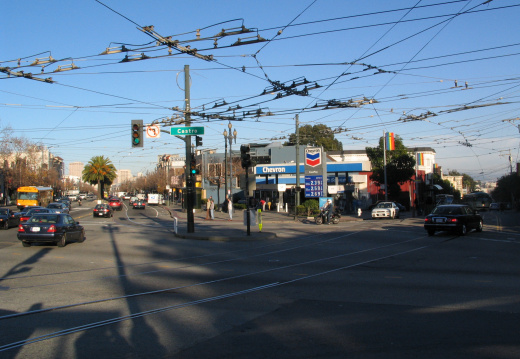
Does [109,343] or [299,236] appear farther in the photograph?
[299,236]

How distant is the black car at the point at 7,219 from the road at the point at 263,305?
47.0 ft

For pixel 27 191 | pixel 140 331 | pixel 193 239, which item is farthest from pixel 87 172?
pixel 140 331

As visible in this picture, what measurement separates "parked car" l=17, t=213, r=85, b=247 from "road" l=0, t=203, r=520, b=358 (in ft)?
4.91

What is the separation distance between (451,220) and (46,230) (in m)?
18.2

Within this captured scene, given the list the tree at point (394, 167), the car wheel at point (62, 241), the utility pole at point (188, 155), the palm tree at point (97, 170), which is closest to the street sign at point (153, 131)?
the utility pole at point (188, 155)

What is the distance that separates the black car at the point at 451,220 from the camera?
2208 centimetres

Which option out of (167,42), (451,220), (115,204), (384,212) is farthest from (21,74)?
(115,204)

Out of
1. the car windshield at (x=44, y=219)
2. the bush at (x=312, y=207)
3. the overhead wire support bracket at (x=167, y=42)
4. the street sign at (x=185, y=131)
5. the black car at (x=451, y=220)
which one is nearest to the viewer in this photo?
the overhead wire support bracket at (x=167, y=42)

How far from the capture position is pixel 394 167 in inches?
2488

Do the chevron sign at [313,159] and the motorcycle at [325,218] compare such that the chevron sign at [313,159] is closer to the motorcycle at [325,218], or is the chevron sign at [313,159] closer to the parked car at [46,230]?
the motorcycle at [325,218]

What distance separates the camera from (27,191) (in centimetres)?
5366

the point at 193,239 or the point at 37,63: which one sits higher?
the point at 37,63

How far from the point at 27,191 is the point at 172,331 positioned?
5346cm

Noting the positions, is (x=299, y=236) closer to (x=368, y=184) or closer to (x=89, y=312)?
(x=89, y=312)
